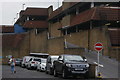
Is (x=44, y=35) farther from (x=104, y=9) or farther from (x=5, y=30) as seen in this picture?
(x=5, y=30)

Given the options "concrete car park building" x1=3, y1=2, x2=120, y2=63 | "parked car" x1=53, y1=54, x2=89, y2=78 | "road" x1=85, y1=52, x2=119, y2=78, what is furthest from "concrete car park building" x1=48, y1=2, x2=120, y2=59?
"parked car" x1=53, y1=54, x2=89, y2=78

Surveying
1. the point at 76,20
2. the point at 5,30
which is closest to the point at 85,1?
the point at 76,20

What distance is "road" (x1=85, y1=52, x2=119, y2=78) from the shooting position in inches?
852

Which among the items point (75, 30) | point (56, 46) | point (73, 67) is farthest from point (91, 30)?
point (75, 30)

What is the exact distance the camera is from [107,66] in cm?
2430

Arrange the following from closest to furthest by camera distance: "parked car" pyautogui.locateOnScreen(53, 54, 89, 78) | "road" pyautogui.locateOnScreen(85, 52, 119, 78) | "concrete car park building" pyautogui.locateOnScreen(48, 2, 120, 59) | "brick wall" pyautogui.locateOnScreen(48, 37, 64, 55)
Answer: "parked car" pyautogui.locateOnScreen(53, 54, 89, 78)
"road" pyautogui.locateOnScreen(85, 52, 119, 78)
"concrete car park building" pyautogui.locateOnScreen(48, 2, 120, 59)
"brick wall" pyautogui.locateOnScreen(48, 37, 64, 55)

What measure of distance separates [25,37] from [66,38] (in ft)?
86.1

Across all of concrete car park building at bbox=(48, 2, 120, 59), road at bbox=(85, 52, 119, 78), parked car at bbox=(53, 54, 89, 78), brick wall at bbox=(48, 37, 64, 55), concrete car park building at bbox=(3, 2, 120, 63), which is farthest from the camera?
brick wall at bbox=(48, 37, 64, 55)

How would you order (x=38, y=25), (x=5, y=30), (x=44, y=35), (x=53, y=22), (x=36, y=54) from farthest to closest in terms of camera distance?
(x=5, y=30), (x=38, y=25), (x=53, y=22), (x=36, y=54), (x=44, y=35)

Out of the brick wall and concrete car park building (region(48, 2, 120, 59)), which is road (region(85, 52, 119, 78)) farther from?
the brick wall

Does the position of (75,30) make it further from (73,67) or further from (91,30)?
(73,67)

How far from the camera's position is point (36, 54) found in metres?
60.5

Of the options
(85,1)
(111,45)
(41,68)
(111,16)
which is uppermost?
(85,1)

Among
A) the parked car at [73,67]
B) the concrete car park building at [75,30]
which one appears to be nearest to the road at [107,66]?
the concrete car park building at [75,30]
